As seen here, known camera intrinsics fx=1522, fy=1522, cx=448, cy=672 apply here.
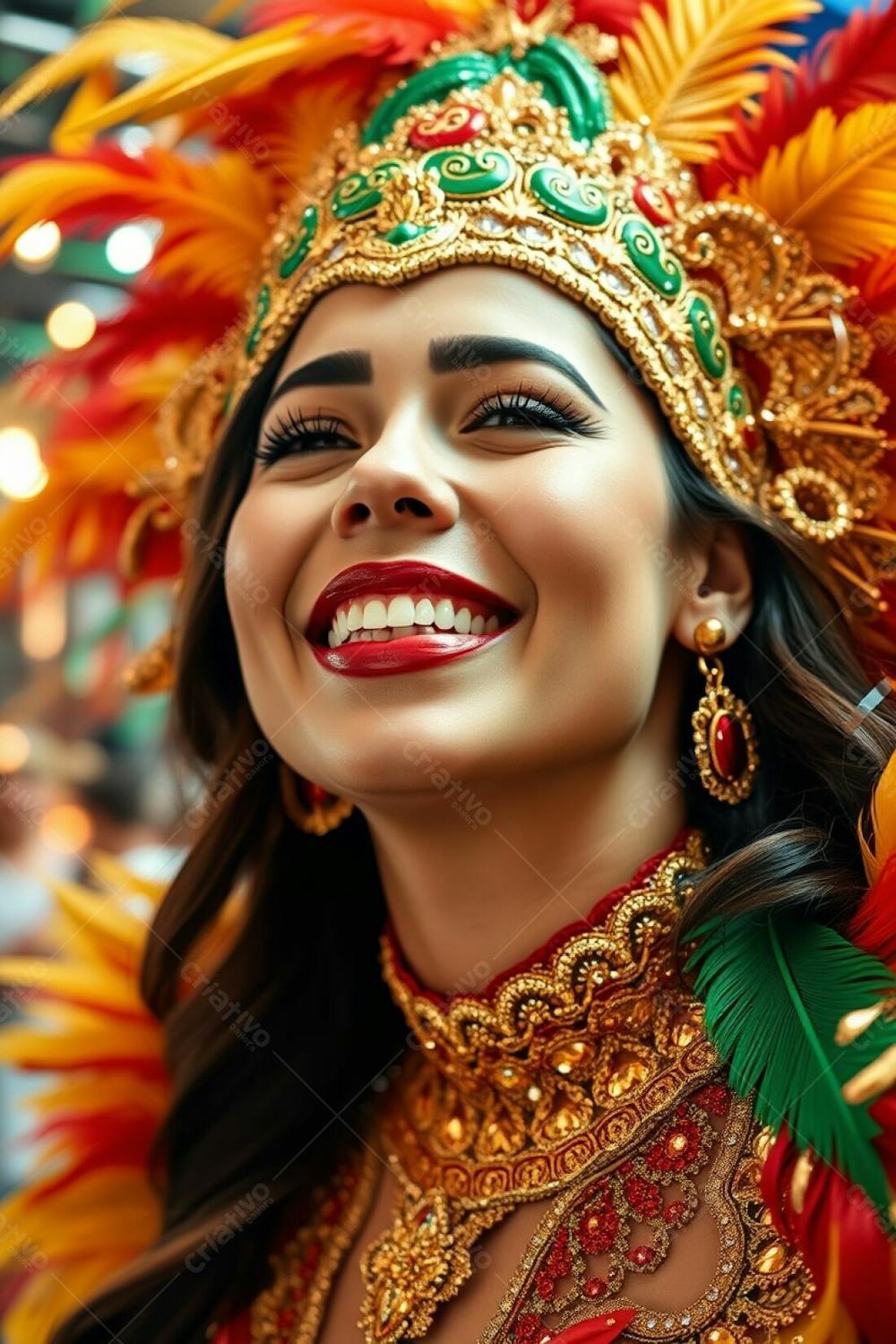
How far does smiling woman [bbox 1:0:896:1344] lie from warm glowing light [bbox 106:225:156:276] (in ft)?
0.92

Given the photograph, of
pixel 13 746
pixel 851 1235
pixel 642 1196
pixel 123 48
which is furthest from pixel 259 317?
pixel 13 746

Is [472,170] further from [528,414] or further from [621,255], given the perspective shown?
[528,414]

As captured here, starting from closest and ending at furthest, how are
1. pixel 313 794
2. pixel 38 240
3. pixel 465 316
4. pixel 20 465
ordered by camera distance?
1. pixel 465 316
2. pixel 313 794
3. pixel 38 240
4. pixel 20 465

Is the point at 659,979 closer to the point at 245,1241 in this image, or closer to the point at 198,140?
the point at 245,1241

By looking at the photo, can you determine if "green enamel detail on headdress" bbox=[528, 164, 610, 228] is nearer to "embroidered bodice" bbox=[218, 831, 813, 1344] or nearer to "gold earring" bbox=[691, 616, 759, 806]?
"gold earring" bbox=[691, 616, 759, 806]

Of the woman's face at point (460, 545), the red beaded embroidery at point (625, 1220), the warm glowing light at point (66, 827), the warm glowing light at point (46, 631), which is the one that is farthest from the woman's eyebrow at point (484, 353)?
the warm glowing light at point (46, 631)

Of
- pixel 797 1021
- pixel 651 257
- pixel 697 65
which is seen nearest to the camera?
pixel 797 1021

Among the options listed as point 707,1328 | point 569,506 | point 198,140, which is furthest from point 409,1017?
point 198,140

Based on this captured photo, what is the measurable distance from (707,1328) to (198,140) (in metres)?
1.63

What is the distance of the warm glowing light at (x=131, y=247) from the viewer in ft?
6.80

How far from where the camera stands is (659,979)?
1.56m

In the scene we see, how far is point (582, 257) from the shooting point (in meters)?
1.63

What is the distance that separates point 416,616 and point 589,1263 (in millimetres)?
647

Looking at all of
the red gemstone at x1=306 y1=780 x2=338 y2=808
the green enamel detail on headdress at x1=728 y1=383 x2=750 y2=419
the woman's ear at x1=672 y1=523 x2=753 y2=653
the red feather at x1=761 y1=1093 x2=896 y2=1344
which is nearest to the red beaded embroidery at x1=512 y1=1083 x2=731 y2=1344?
the red feather at x1=761 y1=1093 x2=896 y2=1344
